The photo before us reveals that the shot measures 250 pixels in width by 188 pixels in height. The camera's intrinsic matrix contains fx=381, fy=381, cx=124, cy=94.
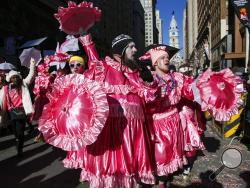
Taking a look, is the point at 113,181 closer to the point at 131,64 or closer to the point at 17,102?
the point at 131,64

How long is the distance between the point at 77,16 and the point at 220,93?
6.05 feet

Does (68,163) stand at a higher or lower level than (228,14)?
lower

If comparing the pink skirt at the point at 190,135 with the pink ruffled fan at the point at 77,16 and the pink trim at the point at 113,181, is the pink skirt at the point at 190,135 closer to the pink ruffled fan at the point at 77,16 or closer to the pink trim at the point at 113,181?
the pink trim at the point at 113,181

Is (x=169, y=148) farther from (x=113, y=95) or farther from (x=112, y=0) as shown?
(x=112, y=0)

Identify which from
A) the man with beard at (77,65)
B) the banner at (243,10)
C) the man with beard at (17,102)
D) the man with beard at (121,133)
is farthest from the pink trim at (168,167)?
the banner at (243,10)

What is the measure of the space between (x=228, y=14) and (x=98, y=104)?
120 feet

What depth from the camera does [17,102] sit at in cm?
777

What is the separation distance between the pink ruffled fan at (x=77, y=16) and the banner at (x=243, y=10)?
31.4ft

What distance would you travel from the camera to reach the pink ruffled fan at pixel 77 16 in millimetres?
4297

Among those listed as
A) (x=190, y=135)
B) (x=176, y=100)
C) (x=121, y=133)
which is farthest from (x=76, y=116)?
(x=190, y=135)

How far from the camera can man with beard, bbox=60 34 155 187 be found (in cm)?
346

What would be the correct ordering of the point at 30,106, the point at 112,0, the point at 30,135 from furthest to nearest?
1. the point at 112,0
2. the point at 30,135
3. the point at 30,106

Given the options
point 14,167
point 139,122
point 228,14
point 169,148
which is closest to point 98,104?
point 139,122

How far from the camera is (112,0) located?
62031 mm
